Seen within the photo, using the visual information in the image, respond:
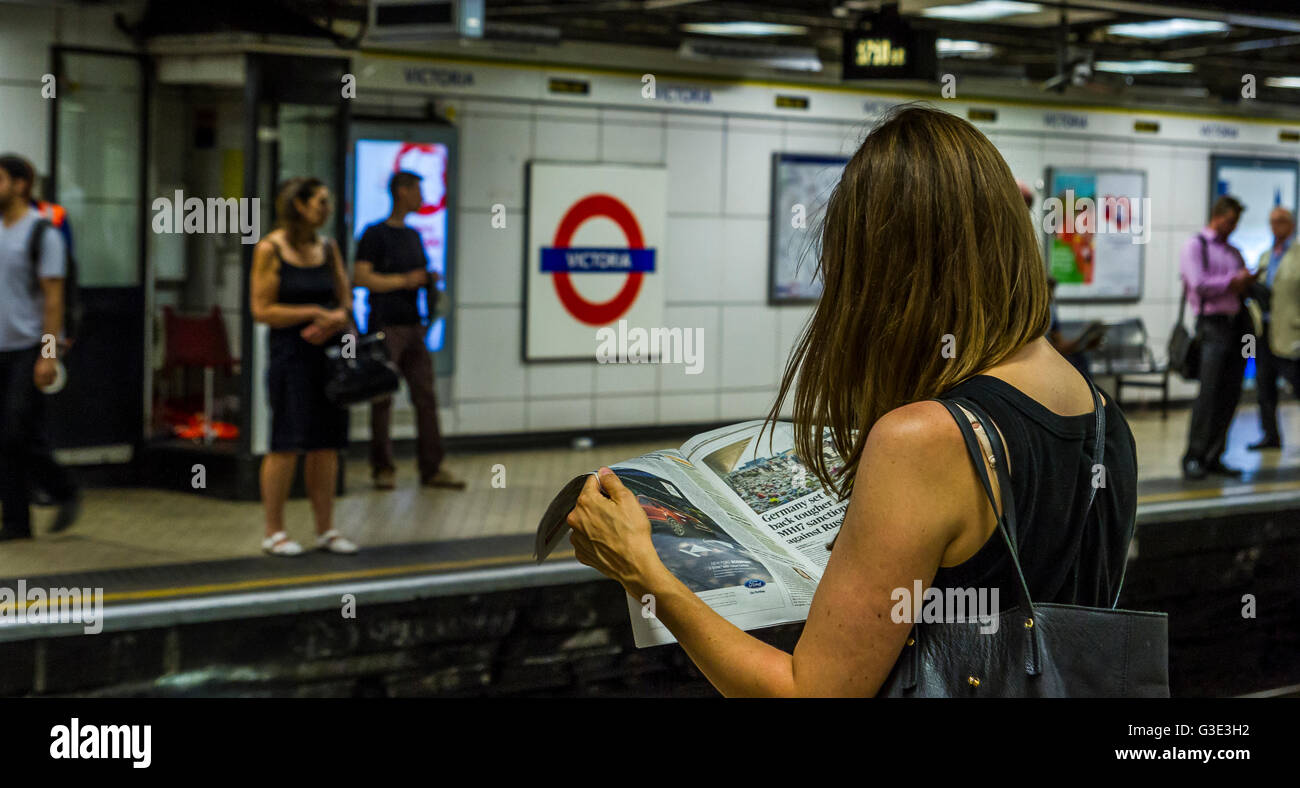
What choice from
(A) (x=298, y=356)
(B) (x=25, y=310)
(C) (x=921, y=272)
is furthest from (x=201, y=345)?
(C) (x=921, y=272)

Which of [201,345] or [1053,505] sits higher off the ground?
[1053,505]

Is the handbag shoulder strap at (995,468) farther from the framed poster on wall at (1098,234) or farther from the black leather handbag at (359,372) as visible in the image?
the framed poster on wall at (1098,234)

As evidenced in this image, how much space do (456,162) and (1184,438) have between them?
729 cm

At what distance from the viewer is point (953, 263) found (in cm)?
149

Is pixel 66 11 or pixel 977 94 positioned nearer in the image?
pixel 66 11

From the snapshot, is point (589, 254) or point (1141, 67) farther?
point (1141, 67)

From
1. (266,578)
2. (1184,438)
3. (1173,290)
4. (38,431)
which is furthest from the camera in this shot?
(1173,290)

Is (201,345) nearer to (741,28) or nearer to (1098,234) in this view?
(741,28)

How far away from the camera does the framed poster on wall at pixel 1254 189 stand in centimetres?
1599

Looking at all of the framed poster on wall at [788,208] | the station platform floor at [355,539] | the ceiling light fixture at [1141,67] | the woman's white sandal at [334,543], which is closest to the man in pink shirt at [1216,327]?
the station platform floor at [355,539]

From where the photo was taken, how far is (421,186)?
402 inches

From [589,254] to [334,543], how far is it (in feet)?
17.2

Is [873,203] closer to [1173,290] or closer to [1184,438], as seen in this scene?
[1184,438]
